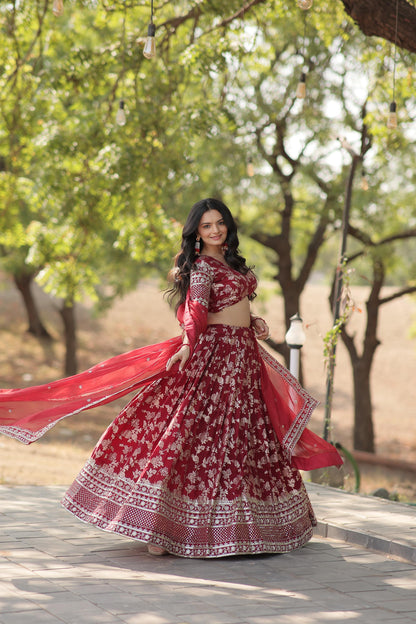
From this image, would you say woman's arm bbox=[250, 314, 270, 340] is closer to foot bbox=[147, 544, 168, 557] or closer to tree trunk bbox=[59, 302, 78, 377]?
foot bbox=[147, 544, 168, 557]

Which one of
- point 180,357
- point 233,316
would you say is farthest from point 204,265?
point 180,357

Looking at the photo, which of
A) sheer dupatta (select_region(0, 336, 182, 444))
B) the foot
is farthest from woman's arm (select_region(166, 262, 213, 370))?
the foot

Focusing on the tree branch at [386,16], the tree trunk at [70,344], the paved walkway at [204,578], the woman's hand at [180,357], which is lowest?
the paved walkway at [204,578]

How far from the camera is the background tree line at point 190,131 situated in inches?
363

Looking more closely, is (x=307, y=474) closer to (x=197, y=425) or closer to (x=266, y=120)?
(x=197, y=425)

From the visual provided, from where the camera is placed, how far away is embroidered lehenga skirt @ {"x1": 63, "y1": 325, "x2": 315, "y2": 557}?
4.55 metres

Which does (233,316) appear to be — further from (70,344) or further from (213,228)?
(70,344)

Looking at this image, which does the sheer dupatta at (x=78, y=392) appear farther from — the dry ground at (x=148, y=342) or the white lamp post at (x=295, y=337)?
the dry ground at (x=148, y=342)

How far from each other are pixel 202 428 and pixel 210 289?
0.87 m

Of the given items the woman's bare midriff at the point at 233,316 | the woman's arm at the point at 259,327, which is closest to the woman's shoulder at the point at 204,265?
the woman's bare midriff at the point at 233,316

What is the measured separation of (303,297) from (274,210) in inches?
724

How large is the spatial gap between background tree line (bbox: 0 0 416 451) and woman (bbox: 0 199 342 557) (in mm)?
3948

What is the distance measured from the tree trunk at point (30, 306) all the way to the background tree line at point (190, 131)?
6.69 meters

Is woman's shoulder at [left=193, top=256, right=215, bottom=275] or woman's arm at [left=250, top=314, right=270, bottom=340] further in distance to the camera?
woman's arm at [left=250, top=314, right=270, bottom=340]
